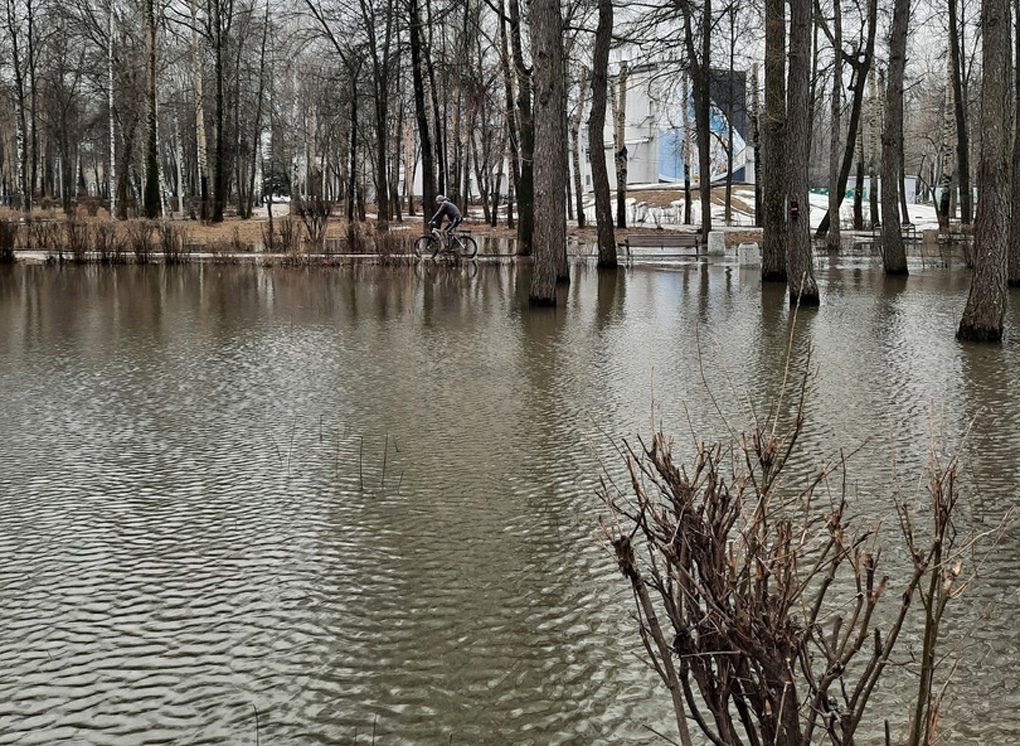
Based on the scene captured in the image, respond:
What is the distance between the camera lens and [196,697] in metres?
3.50

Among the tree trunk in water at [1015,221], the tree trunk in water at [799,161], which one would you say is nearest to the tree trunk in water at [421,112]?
the tree trunk in water at [799,161]

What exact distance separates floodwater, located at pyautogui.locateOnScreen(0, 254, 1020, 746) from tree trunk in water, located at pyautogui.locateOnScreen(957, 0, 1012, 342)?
0.48 meters

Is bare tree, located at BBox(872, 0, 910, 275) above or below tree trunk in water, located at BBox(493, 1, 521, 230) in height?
below

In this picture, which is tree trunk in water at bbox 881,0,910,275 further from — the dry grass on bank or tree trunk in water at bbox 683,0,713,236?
the dry grass on bank

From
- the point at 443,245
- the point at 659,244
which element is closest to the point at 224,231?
the point at 443,245

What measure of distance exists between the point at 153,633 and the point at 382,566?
1076 mm

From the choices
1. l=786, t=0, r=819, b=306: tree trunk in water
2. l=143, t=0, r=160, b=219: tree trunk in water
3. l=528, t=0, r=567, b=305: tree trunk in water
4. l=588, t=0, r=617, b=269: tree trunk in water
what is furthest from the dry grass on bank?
l=786, t=0, r=819, b=306: tree trunk in water

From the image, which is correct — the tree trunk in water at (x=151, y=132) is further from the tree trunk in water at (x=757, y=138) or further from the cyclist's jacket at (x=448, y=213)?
the tree trunk in water at (x=757, y=138)

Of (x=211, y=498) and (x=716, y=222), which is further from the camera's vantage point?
(x=716, y=222)

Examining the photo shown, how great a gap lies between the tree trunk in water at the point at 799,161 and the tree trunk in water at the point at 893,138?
4757 millimetres

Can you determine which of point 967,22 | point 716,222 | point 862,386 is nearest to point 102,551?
point 862,386

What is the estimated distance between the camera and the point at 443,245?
25281 millimetres

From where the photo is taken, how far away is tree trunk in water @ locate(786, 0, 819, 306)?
15219mm

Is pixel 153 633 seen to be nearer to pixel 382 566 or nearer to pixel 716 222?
pixel 382 566
